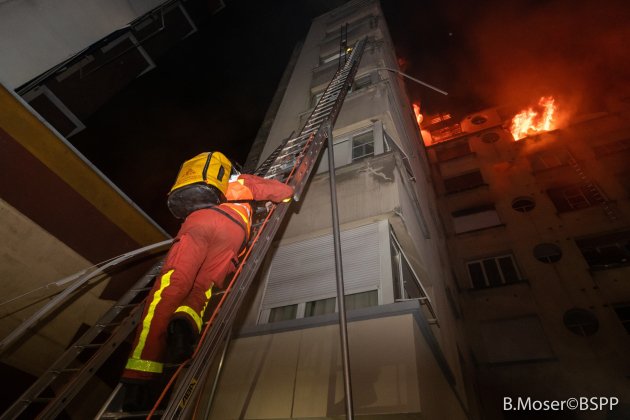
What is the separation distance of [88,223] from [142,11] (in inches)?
177

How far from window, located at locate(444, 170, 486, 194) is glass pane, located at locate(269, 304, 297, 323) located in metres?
16.1

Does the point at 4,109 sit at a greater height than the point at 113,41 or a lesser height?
lesser

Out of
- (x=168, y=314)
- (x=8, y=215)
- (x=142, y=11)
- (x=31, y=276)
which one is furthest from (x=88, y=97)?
(x=168, y=314)

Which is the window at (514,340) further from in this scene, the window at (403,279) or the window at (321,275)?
the window at (321,275)

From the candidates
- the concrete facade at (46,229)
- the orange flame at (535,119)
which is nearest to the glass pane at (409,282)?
the concrete facade at (46,229)

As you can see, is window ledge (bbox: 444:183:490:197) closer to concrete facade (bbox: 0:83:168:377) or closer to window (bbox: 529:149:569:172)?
window (bbox: 529:149:569:172)

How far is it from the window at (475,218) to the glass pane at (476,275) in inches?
77.5

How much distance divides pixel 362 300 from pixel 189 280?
8.33 feet

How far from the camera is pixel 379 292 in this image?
450 cm

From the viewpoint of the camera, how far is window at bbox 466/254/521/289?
1444 centimetres

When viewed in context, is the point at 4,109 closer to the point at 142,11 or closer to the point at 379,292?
the point at 142,11

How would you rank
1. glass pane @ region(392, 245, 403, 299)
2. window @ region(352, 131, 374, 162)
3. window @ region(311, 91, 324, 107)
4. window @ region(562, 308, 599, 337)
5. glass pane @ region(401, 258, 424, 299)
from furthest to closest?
window @ region(562, 308, 599, 337) < window @ region(311, 91, 324, 107) < window @ region(352, 131, 374, 162) < glass pane @ region(401, 258, 424, 299) < glass pane @ region(392, 245, 403, 299)

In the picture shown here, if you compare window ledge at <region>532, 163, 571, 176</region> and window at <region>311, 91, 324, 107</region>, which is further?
window ledge at <region>532, 163, 571, 176</region>

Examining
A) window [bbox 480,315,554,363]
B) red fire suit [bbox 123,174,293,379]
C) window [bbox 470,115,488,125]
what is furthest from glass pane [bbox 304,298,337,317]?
window [bbox 470,115,488,125]
